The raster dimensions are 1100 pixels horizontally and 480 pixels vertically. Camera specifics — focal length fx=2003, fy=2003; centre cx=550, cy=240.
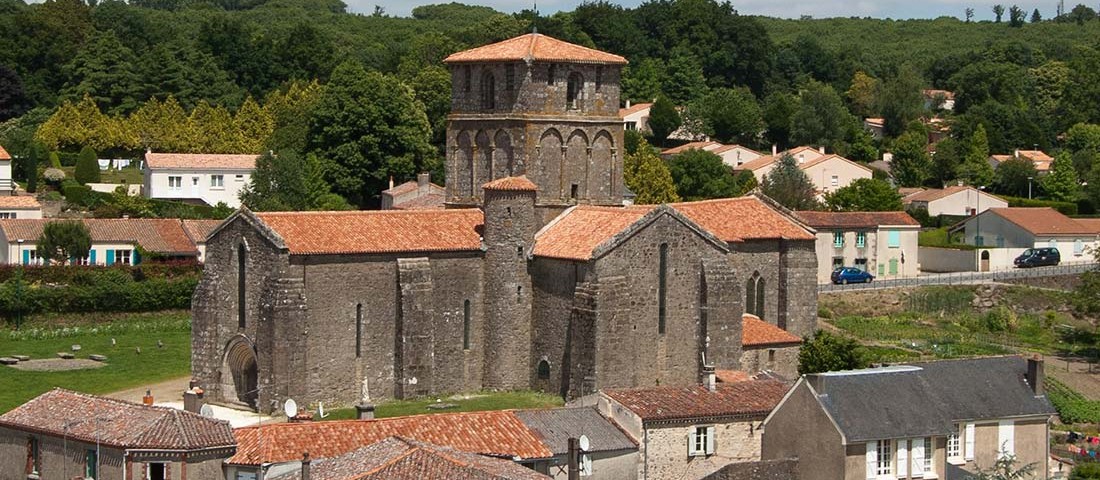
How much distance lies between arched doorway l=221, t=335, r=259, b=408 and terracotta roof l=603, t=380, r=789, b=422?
33.8 ft

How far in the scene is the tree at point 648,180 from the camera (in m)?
82.6

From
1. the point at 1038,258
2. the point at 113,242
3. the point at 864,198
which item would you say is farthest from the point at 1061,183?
the point at 113,242

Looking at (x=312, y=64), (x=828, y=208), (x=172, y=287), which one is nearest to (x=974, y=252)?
(x=828, y=208)

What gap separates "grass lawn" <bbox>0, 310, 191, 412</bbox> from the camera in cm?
5325

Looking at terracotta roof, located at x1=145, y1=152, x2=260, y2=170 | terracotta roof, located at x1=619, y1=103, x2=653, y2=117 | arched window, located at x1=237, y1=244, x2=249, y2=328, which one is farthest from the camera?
terracotta roof, located at x1=619, y1=103, x2=653, y2=117

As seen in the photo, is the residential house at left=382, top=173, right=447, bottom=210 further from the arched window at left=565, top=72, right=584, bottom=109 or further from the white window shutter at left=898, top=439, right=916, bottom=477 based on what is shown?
the white window shutter at left=898, top=439, right=916, bottom=477

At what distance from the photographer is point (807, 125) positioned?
112938 mm

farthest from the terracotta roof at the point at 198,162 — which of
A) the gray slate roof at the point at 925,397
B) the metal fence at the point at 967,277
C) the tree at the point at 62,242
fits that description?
the gray slate roof at the point at 925,397

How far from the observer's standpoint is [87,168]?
90.1 meters

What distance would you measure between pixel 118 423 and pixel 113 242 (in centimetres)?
3687

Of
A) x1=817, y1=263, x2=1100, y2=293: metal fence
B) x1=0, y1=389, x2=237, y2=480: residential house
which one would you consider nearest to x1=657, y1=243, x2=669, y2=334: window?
x1=0, y1=389, x2=237, y2=480: residential house

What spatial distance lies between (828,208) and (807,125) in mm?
26729

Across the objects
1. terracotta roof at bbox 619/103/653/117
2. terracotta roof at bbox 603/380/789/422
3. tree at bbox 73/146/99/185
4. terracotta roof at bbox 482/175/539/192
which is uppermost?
terracotta roof at bbox 619/103/653/117

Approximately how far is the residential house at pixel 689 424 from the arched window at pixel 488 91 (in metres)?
12.5
